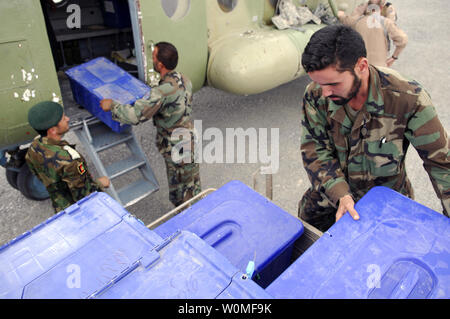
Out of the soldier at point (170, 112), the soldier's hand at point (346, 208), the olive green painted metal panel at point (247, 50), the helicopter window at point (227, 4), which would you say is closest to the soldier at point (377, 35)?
the olive green painted metal panel at point (247, 50)

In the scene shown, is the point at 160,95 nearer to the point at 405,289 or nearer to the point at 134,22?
the point at 134,22

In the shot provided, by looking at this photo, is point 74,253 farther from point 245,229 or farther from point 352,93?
point 352,93

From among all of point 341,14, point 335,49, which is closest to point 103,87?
point 335,49

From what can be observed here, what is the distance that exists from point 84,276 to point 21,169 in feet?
9.50

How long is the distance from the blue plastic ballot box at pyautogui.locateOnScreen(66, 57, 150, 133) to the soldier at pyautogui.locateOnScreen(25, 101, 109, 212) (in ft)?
2.12

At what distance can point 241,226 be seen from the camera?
1.67 m

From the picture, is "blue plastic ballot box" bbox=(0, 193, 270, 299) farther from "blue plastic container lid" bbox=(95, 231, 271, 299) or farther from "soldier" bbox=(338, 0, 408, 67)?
"soldier" bbox=(338, 0, 408, 67)

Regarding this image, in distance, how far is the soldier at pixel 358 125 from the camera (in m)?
1.58

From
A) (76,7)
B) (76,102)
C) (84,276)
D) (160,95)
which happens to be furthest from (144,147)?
(84,276)

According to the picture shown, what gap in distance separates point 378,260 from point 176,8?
3087 mm

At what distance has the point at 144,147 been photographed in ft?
15.2

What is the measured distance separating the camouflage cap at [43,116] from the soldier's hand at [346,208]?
1.97m

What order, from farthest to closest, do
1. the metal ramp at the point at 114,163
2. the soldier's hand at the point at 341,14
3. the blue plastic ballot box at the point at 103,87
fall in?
the soldier's hand at the point at 341,14 < the metal ramp at the point at 114,163 < the blue plastic ballot box at the point at 103,87
